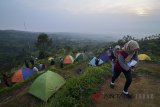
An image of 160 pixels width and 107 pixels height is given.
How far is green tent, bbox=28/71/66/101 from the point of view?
10430 mm

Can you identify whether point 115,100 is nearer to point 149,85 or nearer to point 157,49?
point 149,85

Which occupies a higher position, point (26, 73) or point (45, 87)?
point (45, 87)

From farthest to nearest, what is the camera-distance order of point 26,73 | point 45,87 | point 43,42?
point 43,42, point 26,73, point 45,87

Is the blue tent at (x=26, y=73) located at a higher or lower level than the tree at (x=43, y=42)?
higher

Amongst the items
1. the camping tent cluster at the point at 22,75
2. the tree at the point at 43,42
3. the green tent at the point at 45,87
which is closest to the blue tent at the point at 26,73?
the camping tent cluster at the point at 22,75

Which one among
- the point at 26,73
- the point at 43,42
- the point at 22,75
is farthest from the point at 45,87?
the point at 43,42

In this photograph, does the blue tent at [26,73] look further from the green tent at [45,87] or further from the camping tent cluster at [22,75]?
the green tent at [45,87]

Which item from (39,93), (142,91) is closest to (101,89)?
(142,91)

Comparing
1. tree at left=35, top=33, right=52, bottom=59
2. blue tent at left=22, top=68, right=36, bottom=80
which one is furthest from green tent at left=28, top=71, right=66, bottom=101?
tree at left=35, top=33, right=52, bottom=59

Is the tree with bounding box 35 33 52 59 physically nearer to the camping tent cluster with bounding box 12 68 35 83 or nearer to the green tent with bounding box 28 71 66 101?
the camping tent cluster with bounding box 12 68 35 83

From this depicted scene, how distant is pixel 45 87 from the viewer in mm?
10594

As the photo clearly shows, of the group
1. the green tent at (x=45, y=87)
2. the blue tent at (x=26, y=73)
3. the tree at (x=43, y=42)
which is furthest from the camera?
the tree at (x=43, y=42)

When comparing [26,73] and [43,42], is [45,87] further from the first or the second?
[43,42]

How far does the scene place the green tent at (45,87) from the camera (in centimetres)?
1043
